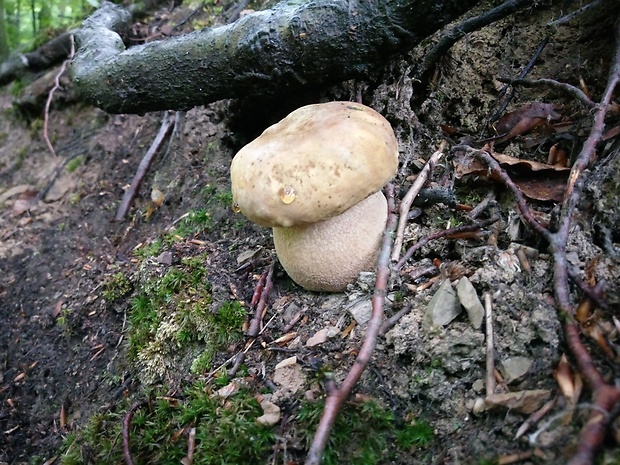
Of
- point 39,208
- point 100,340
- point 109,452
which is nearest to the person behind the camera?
point 109,452

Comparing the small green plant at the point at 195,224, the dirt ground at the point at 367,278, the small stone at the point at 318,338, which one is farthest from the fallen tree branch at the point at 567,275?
the small green plant at the point at 195,224

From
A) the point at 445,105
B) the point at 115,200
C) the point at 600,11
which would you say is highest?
the point at 600,11

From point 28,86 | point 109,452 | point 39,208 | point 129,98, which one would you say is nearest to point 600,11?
point 129,98

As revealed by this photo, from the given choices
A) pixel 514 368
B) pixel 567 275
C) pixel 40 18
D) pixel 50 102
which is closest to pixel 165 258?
pixel 514 368

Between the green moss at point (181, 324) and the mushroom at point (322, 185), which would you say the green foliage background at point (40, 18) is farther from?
the mushroom at point (322, 185)

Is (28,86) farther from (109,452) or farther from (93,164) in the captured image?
(109,452)

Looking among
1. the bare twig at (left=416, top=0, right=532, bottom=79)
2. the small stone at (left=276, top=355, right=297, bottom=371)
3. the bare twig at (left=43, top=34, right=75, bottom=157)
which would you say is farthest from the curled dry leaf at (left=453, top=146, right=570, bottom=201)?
the bare twig at (left=43, top=34, right=75, bottom=157)

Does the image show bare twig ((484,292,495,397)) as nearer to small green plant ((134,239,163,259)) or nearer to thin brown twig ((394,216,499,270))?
thin brown twig ((394,216,499,270))
